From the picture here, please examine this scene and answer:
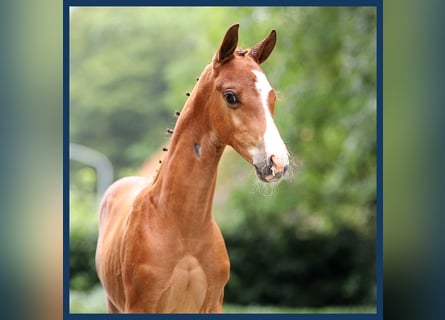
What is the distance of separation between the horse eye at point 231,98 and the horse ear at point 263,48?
7.6 inches

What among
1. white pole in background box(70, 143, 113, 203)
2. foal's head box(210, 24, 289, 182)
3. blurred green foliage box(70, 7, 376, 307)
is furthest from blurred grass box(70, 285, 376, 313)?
foal's head box(210, 24, 289, 182)

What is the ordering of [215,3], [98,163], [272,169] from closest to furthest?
[272,169]
[215,3]
[98,163]


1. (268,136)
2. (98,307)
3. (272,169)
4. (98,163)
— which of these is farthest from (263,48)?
(98,163)

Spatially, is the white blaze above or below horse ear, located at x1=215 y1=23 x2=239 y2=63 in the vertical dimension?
below

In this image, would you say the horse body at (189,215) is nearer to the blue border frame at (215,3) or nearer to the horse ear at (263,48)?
the horse ear at (263,48)

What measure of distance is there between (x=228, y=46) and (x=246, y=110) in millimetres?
243

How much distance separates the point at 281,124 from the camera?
6.23 meters

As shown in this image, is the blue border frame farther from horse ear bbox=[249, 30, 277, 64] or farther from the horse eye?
the horse eye

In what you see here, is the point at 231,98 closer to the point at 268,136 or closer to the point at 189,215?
the point at 268,136

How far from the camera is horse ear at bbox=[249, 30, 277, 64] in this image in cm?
278

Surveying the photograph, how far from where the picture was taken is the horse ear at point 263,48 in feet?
9.12

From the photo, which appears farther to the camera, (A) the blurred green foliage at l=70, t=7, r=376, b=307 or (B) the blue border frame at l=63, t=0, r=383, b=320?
(A) the blurred green foliage at l=70, t=7, r=376, b=307

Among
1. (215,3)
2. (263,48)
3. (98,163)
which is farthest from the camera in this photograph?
(98,163)

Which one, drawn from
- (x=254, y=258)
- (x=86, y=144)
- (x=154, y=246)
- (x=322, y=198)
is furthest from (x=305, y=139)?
(x=154, y=246)
